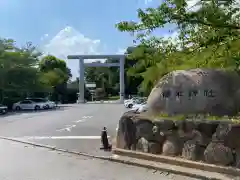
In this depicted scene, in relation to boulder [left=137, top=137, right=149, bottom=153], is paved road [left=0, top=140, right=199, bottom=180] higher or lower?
lower

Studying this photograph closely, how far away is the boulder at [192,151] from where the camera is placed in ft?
26.5

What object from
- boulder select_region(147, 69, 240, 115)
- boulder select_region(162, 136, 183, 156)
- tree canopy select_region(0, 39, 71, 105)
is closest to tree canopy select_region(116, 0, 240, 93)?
boulder select_region(147, 69, 240, 115)

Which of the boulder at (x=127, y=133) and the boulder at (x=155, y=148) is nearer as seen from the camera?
the boulder at (x=155, y=148)

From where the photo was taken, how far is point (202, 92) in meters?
9.20

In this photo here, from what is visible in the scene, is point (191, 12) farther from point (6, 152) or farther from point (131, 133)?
point (6, 152)

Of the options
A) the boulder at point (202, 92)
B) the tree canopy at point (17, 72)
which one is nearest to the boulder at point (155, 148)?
the boulder at point (202, 92)

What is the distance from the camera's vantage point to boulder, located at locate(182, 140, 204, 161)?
806 cm

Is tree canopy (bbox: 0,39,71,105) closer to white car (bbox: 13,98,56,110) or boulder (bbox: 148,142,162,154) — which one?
white car (bbox: 13,98,56,110)

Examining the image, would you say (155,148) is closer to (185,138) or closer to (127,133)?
(185,138)

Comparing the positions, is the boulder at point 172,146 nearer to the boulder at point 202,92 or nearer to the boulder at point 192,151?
the boulder at point 192,151

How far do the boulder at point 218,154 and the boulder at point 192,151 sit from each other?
8.5 inches

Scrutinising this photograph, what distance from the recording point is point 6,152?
37.4ft

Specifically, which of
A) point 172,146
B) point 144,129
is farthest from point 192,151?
point 144,129

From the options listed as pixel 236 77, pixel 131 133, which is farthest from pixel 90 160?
pixel 236 77
